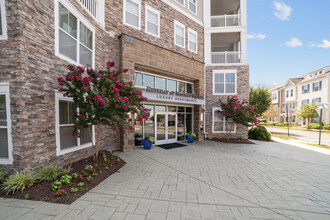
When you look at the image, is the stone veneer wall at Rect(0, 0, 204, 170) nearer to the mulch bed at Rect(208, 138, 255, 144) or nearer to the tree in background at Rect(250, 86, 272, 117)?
the mulch bed at Rect(208, 138, 255, 144)

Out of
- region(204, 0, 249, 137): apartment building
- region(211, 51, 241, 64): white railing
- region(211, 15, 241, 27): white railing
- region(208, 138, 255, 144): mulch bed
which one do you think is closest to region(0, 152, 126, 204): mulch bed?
region(208, 138, 255, 144): mulch bed

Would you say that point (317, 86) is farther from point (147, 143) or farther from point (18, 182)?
point (18, 182)

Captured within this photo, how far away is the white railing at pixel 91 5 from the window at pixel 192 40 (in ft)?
23.4

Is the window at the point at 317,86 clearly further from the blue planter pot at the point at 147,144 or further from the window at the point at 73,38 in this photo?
the window at the point at 73,38

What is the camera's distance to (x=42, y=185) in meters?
3.63

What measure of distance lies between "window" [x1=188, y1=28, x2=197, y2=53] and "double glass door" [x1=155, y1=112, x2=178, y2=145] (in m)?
5.88

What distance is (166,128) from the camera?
1014 centimetres

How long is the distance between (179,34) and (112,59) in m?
5.97

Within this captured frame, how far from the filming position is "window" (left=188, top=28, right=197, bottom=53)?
37.7 ft

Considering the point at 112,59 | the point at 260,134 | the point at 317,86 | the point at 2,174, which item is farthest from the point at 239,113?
the point at 317,86

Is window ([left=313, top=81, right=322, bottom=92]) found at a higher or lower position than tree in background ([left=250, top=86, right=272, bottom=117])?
higher

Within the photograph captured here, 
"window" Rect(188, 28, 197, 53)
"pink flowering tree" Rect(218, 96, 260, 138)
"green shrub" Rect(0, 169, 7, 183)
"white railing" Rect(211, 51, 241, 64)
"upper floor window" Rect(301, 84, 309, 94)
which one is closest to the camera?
"green shrub" Rect(0, 169, 7, 183)

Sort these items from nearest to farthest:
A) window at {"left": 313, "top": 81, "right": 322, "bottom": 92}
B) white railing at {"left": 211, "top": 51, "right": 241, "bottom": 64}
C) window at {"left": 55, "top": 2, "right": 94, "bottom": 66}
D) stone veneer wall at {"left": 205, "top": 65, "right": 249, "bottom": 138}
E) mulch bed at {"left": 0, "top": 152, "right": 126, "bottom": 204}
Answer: mulch bed at {"left": 0, "top": 152, "right": 126, "bottom": 204}
window at {"left": 55, "top": 2, "right": 94, "bottom": 66}
stone veneer wall at {"left": 205, "top": 65, "right": 249, "bottom": 138}
white railing at {"left": 211, "top": 51, "right": 241, "bottom": 64}
window at {"left": 313, "top": 81, "right": 322, "bottom": 92}

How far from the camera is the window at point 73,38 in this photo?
4961mm
